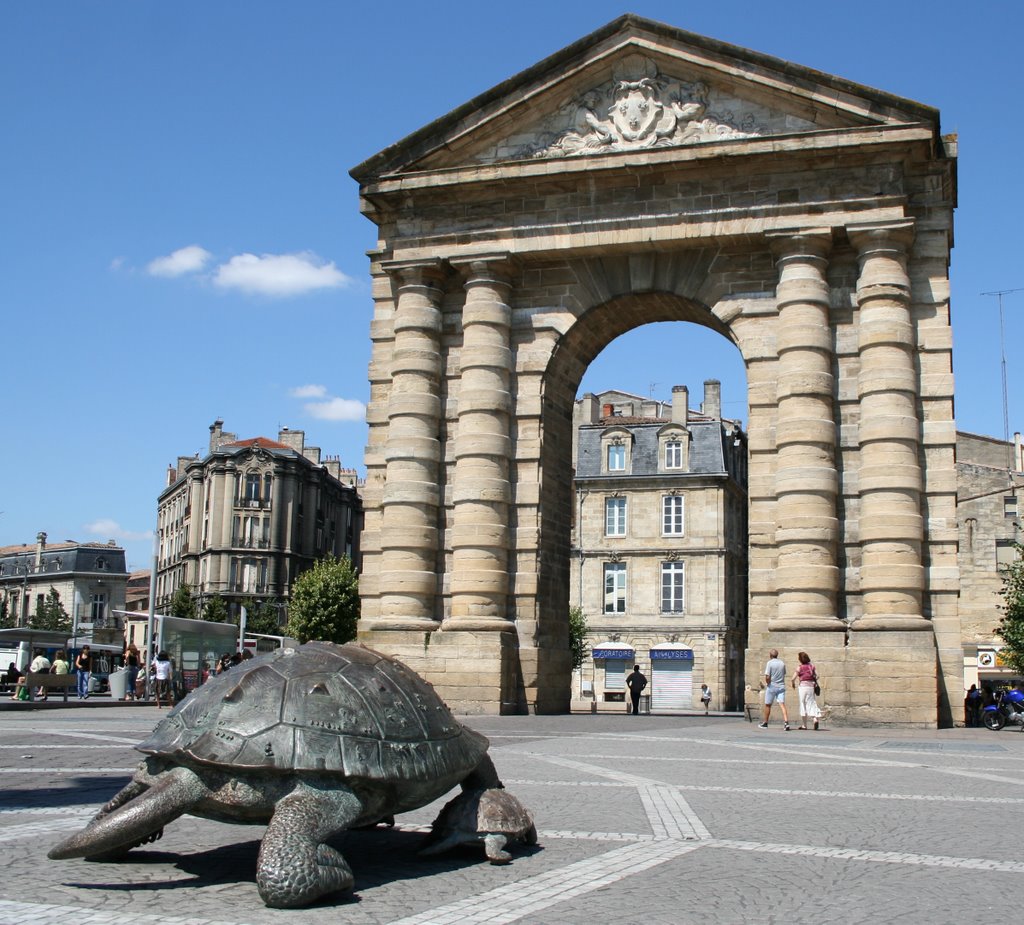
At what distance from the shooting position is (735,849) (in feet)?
25.8

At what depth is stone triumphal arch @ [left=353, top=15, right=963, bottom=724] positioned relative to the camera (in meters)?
23.5

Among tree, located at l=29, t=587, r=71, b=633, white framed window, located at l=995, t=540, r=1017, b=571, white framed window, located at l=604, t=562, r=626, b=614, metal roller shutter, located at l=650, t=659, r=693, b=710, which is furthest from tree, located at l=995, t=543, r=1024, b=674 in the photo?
tree, located at l=29, t=587, r=71, b=633

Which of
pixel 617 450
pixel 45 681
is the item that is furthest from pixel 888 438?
pixel 617 450

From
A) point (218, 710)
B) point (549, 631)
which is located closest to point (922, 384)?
point (549, 631)

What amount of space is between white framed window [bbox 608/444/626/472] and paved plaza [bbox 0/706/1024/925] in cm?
4477

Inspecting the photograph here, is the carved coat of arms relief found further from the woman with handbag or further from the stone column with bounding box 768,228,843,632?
the woman with handbag

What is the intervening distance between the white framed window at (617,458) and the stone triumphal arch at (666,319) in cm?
3070

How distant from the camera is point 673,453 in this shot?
5834 centimetres

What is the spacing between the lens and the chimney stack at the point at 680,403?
2355 inches

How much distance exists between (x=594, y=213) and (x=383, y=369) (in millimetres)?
5836

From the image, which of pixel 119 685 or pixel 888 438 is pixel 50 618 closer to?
pixel 119 685

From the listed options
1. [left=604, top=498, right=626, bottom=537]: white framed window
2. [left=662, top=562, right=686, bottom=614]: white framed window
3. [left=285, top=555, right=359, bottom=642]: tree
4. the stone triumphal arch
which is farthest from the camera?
[left=285, top=555, right=359, bottom=642]: tree

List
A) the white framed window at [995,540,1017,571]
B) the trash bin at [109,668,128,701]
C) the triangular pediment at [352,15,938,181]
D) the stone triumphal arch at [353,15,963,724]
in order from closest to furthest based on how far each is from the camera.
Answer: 1. the stone triumphal arch at [353,15,963,724]
2. the triangular pediment at [352,15,938,181]
3. the trash bin at [109,668,128,701]
4. the white framed window at [995,540,1017,571]

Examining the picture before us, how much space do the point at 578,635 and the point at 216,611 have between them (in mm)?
28665
